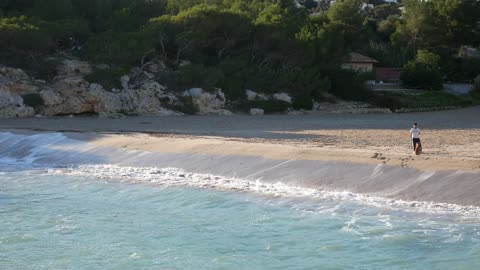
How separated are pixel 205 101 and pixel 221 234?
2342 centimetres

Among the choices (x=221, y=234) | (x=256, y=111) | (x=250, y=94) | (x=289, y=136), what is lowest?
(x=221, y=234)

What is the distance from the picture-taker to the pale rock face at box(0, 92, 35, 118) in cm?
2948

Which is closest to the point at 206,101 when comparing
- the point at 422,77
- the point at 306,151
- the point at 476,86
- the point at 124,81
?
the point at 124,81

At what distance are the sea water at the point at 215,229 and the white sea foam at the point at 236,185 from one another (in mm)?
72

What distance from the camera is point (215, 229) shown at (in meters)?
11.1

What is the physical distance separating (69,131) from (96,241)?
541 inches

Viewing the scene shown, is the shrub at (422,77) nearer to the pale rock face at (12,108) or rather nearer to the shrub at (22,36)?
the shrub at (22,36)

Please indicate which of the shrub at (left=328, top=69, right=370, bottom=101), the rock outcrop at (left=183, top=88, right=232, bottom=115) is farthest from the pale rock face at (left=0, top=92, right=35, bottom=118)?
the shrub at (left=328, top=69, right=370, bottom=101)

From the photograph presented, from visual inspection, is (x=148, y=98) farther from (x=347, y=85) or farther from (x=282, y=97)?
(x=347, y=85)

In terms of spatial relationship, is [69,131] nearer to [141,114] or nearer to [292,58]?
[141,114]

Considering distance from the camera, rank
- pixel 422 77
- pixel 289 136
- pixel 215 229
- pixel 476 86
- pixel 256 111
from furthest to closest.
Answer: pixel 476 86 → pixel 422 77 → pixel 256 111 → pixel 289 136 → pixel 215 229

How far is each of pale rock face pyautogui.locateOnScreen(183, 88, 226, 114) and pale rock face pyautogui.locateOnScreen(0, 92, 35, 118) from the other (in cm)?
816

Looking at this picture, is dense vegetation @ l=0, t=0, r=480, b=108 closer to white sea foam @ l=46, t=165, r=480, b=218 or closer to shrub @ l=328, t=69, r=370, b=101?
shrub @ l=328, t=69, r=370, b=101

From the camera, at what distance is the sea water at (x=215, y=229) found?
9.27 meters
